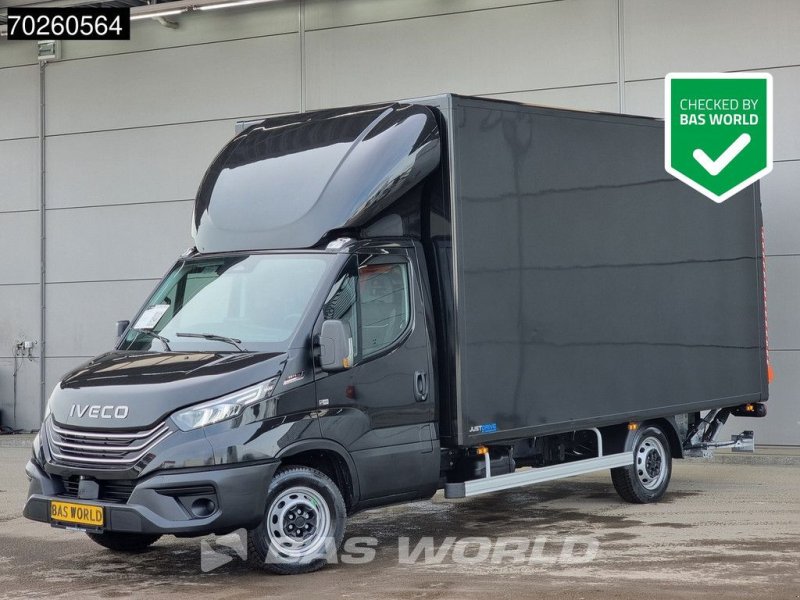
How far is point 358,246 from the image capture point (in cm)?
925

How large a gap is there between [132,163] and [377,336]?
12755 mm

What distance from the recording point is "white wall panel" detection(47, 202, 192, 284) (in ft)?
67.8

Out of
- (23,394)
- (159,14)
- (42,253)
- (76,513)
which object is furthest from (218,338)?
(23,394)

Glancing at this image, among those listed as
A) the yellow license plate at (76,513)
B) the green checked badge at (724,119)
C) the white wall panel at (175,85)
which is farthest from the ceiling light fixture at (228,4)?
the yellow license plate at (76,513)

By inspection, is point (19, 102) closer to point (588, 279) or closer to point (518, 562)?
point (588, 279)

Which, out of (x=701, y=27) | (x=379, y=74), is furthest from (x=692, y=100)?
(x=379, y=74)

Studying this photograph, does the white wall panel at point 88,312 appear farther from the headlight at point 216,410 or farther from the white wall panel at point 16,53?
the headlight at point 216,410

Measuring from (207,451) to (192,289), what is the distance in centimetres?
166

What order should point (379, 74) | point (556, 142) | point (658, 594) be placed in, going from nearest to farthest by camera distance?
point (658, 594) < point (556, 142) < point (379, 74)

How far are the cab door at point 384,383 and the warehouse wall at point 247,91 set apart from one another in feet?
28.6

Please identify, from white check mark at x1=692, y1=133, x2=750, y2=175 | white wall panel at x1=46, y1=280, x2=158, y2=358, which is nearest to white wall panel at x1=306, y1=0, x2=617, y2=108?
white check mark at x1=692, y1=133, x2=750, y2=175

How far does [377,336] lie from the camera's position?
30.5 feet

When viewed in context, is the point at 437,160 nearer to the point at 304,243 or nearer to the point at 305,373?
the point at 304,243

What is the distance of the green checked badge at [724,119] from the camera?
16328 mm
